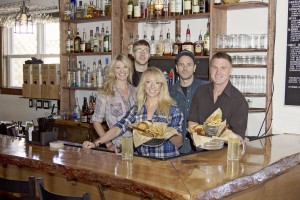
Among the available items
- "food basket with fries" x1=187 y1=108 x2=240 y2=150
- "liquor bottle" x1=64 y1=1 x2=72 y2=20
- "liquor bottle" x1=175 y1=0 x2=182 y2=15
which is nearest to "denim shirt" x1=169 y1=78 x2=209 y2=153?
"food basket with fries" x1=187 y1=108 x2=240 y2=150

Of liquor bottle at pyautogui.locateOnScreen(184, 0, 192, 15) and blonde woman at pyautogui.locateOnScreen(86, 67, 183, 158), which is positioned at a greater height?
liquor bottle at pyautogui.locateOnScreen(184, 0, 192, 15)

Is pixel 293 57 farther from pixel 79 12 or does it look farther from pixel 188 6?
pixel 79 12

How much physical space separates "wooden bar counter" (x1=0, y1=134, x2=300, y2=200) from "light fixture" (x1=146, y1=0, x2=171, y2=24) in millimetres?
1892

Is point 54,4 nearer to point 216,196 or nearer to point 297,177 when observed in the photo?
point 297,177

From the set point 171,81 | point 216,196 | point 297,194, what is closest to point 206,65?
point 171,81

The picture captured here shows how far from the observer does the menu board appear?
393 cm

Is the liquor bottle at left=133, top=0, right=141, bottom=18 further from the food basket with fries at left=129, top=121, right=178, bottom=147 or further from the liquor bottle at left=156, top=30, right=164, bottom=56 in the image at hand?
the food basket with fries at left=129, top=121, right=178, bottom=147

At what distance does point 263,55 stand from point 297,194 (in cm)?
147

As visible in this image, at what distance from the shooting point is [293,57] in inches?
156

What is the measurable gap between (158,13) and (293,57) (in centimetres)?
144

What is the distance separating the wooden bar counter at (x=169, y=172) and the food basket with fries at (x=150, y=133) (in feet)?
0.38

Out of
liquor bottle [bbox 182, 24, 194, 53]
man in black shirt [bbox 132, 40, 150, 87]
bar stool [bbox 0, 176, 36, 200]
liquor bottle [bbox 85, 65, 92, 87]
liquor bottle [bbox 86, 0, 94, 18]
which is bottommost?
bar stool [bbox 0, 176, 36, 200]

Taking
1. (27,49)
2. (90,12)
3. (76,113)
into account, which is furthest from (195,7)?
(27,49)

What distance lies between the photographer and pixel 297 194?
3010mm
